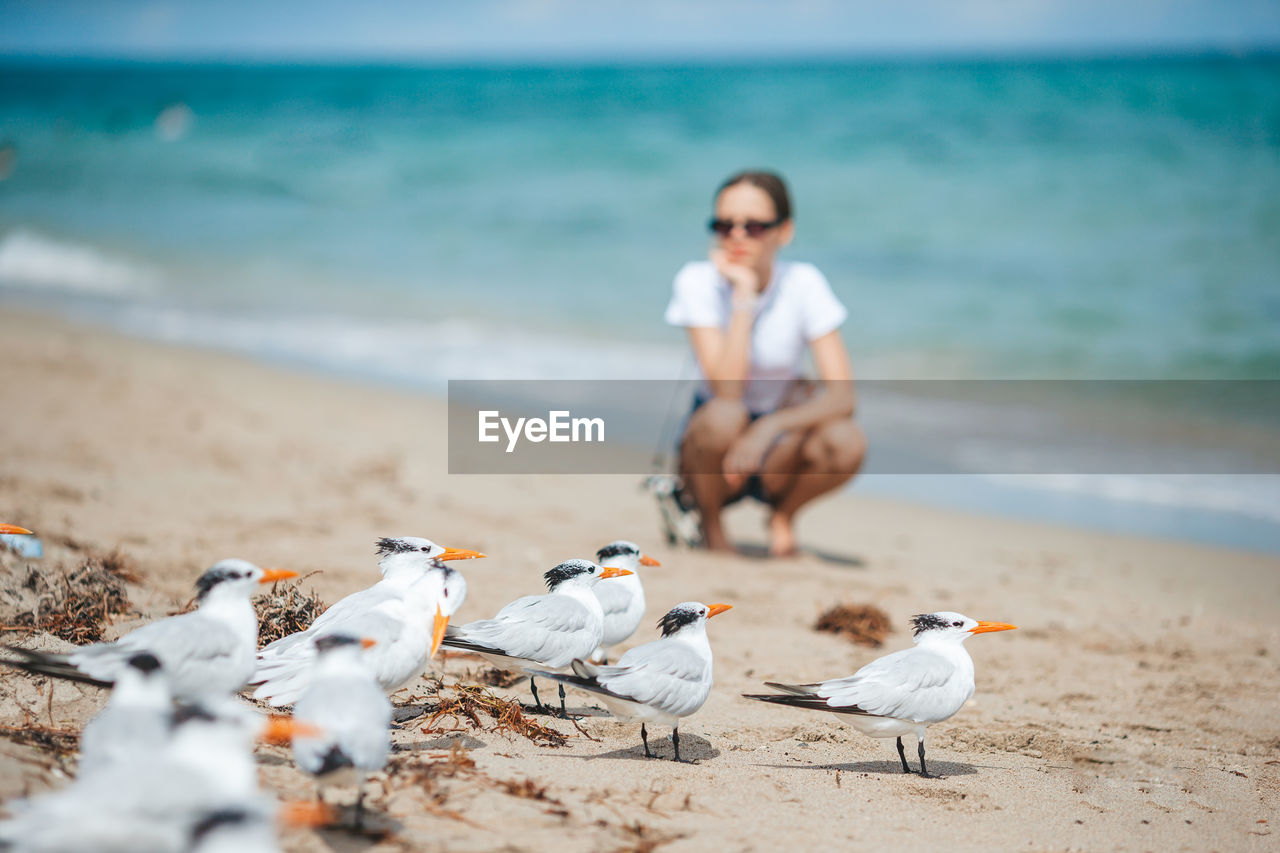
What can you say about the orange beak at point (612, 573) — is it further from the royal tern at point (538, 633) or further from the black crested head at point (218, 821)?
the black crested head at point (218, 821)

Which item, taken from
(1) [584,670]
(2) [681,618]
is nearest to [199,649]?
(1) [584,670]

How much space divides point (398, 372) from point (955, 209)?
31.4 ft

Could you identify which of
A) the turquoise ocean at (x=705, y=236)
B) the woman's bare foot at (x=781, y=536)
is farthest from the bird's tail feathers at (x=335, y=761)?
the turquoise ocean at (x=705, y=236)

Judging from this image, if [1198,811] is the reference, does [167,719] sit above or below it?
above

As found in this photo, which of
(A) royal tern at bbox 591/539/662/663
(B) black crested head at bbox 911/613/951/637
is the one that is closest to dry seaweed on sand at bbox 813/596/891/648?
(A) royal tern at bbox 591/539/662/663

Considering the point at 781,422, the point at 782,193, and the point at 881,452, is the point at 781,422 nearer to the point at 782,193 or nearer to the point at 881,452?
the point at 782,193

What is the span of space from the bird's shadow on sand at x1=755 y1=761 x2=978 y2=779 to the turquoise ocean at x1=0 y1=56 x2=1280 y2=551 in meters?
4.14

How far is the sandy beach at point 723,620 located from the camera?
291cm

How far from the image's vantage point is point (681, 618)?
335cm

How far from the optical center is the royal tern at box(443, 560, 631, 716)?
3291 millimetres

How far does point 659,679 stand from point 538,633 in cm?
45

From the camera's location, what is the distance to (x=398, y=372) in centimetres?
1066

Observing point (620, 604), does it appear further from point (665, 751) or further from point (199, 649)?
point (199, 649)

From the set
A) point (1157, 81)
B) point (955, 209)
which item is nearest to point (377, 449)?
point (955, 209)
